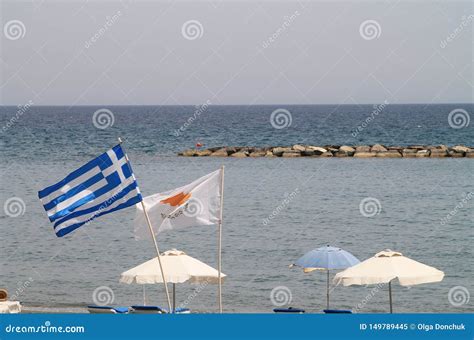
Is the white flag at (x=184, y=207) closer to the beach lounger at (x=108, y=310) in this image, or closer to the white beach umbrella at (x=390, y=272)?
the beach lounger at (x=108, y=310)

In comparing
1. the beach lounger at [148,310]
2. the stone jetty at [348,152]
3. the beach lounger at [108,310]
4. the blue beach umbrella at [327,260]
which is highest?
the stone jetty at [348,152]

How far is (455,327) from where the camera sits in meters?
12.7

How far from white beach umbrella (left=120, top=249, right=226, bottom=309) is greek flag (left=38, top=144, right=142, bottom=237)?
11.9 ft

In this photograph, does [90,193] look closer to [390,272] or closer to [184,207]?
[184,207]

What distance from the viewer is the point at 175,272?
19703 millimetres

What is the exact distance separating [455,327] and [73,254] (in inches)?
857

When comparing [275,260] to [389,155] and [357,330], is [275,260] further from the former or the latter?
[389,155]

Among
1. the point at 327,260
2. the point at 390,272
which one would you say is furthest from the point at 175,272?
the point at 390,272

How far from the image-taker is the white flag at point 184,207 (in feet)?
55.3

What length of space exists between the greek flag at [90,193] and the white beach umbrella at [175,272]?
361 cm

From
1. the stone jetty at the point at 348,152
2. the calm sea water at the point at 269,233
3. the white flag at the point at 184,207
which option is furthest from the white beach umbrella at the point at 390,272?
the stone jetty at the point at 348,152

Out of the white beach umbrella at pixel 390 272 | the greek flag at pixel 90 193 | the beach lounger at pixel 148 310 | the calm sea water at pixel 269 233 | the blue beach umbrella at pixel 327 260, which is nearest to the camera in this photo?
the greek flag at pixel 90 193

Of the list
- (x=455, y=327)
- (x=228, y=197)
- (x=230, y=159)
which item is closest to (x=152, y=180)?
(x=228, y=197)

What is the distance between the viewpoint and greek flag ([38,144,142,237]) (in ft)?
51.5
